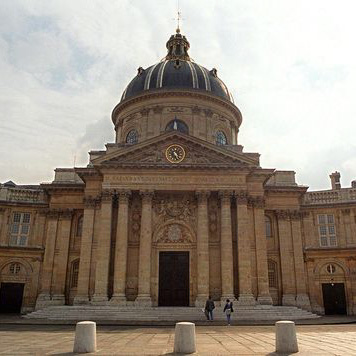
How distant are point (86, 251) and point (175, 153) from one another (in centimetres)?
1137

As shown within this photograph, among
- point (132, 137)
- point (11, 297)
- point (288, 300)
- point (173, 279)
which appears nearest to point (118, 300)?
Result: point (173, 279)

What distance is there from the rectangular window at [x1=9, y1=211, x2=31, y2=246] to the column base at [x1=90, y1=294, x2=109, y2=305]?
1199 centimetres

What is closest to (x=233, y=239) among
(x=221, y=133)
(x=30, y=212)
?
(x=221, y=133)

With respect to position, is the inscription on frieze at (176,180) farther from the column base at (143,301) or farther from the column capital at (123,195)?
the column base at (143,301)

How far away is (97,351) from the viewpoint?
12.5 meters

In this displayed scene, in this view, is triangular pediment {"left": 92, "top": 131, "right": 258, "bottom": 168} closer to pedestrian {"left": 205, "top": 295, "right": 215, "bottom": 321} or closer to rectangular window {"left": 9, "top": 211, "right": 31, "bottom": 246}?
rectangular window {"left": 9, "top": 211, "right": 31, "bottom": 246}

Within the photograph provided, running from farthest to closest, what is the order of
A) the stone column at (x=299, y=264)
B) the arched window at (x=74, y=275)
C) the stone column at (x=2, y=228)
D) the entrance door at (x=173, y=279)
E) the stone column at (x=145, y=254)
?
the stone column at (x=2, y=228) → the arched window at (x=74, y=275) → the stone column at (x=299, y=264) → the entrance door at (x=173, y=279) → the stone column at (x=145, y=254)

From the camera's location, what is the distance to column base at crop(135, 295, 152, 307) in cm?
3134

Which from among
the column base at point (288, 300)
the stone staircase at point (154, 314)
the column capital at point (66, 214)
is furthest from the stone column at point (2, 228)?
the column base at point (288, 300)

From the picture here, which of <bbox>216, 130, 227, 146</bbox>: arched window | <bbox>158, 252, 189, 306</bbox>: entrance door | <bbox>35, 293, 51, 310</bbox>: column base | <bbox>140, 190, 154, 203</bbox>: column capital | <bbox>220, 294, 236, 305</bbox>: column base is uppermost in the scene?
<bbox>216, 130, 227, 146</bbox>: arched window

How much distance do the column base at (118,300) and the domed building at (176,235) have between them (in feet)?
0.34

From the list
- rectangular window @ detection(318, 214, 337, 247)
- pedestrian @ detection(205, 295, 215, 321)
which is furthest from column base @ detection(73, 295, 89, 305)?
rectangular window @ detection(318, 214, 337, 247)

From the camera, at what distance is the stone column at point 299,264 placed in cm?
3591

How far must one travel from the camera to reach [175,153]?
117 ft
